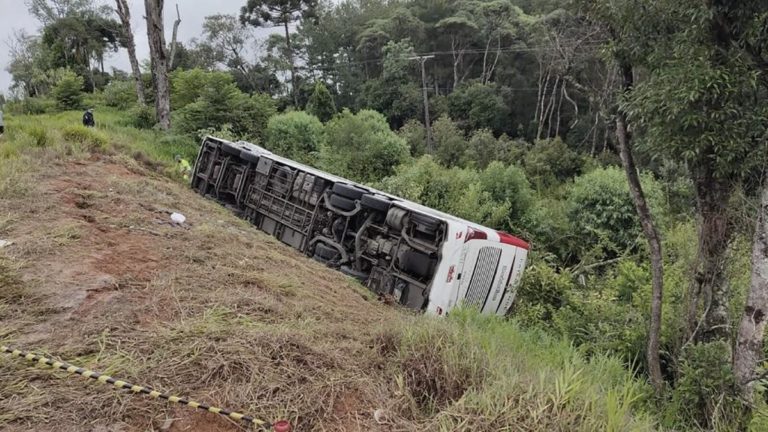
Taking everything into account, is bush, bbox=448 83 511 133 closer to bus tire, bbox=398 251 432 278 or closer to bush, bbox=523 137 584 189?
bush, bbox=523 137 584 189

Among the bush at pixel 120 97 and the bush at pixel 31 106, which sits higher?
the bush at pixel 120 97

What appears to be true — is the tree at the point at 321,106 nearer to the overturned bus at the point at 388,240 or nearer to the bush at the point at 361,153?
the bush at the point at 361,153

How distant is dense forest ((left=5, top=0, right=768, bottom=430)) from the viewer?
11.6 ft

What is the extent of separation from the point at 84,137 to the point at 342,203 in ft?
22.6

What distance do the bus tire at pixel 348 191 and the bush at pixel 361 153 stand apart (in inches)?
319

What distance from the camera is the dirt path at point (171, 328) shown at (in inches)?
95.8

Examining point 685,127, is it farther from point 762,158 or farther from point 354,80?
point 354,80

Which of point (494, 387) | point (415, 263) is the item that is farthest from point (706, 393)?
point (415, 263)

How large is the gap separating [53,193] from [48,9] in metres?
36.0

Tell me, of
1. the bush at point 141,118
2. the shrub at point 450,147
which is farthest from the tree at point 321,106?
the bush at point 141,118

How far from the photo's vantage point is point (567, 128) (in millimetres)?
31828

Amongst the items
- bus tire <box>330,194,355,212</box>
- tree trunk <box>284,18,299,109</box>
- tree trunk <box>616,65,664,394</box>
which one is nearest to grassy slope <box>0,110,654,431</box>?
tree trunk <box>616,65,664,394</box>

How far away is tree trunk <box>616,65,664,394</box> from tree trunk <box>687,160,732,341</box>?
0.31 meters

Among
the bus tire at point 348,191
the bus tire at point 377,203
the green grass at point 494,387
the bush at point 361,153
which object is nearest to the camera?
the green grass at point 494,387
